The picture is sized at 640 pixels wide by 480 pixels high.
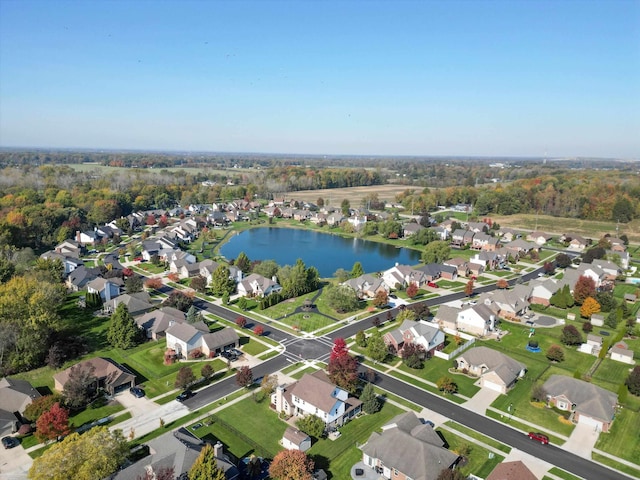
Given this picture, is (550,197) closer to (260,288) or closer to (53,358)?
(260,288)

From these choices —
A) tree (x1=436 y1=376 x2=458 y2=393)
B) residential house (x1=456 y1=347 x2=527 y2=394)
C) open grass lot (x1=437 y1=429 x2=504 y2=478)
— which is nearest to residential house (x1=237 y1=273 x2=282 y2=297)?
residential house (x1=456 y1=347 x2=527 y2=394)

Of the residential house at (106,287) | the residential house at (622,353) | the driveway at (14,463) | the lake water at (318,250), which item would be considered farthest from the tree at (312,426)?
the lake water at (318,250)

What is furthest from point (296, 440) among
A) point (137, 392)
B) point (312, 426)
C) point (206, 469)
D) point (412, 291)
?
point (412, 291)

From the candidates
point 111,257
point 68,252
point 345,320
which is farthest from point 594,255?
point 68,252

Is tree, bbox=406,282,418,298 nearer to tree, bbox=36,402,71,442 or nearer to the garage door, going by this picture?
the garage door

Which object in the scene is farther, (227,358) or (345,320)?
(345,320)
